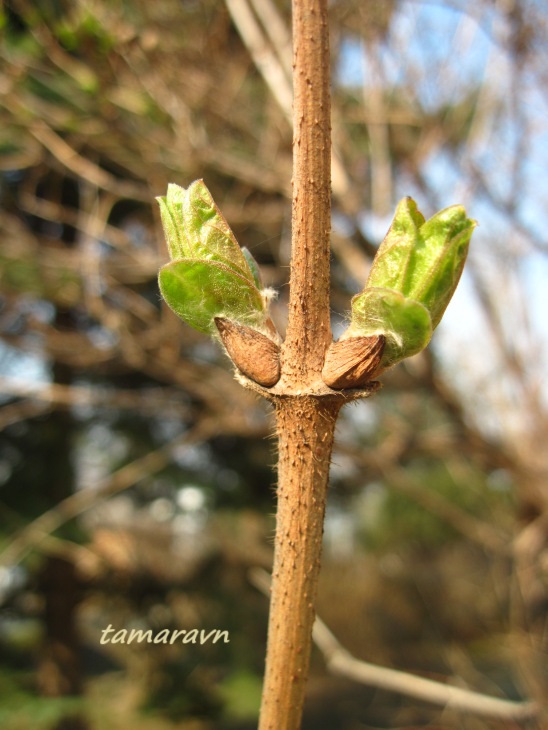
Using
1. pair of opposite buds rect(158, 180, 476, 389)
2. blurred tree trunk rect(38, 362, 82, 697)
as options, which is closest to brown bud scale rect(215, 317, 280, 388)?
pair of opposite buds rect(158, 180, 476, 389)

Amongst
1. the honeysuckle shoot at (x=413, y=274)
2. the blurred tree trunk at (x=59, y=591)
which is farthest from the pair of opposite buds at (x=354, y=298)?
the blurred tree trunk at (x=59, y=591)

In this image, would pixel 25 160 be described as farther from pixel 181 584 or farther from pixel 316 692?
pixel 316 692

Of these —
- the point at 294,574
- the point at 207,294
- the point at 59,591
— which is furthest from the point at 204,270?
the point at 59,591

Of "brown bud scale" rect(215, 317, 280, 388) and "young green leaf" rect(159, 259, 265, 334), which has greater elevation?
"young green leaf" rect(159, 259, 265, 334)

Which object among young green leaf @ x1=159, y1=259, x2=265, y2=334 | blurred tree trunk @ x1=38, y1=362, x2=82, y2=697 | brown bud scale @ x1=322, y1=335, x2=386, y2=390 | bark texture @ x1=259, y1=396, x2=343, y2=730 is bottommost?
blurred tree trunk @ x1=38, y1=362, x2=82, y2=697

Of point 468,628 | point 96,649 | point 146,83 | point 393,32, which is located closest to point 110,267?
point 146,83

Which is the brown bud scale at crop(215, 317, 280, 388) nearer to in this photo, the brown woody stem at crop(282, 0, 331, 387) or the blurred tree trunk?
the brown woody stem at crop(282, 0, 331, 387)

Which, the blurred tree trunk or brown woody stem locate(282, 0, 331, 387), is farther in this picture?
the blurred tree trunk
